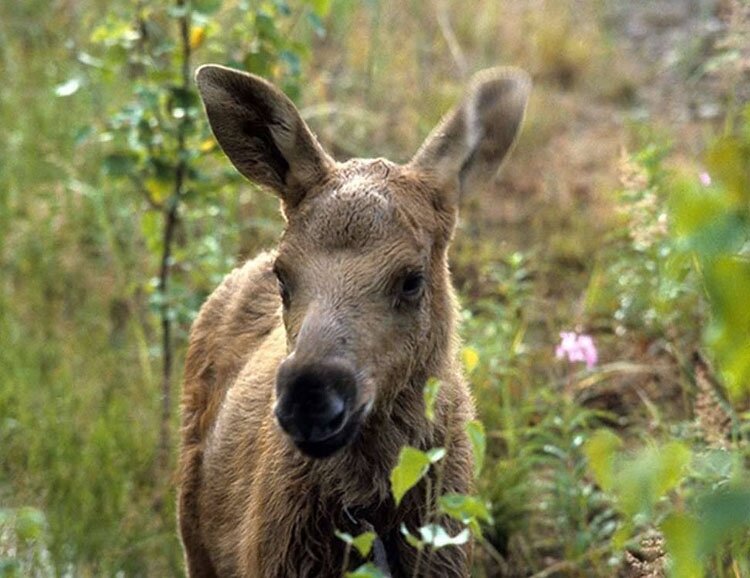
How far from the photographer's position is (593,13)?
1095 centimetres

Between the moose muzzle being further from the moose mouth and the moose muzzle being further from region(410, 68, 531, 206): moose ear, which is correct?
region(410, 68, 531, 206): moose ear

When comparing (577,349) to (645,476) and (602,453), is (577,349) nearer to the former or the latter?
(602,453)

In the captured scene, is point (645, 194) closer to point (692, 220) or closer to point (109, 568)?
point (109, 568)

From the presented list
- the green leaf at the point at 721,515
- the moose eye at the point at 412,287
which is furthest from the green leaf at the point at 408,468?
the green leaf at the point at 721,515

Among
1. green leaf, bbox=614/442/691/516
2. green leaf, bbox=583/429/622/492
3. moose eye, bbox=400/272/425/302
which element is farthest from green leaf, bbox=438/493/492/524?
moose eye, bbox=400/272/425/302

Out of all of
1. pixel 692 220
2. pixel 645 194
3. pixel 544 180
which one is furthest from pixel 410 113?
pixel 692 220

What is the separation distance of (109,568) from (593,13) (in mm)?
6332

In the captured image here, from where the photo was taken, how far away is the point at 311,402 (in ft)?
12.0

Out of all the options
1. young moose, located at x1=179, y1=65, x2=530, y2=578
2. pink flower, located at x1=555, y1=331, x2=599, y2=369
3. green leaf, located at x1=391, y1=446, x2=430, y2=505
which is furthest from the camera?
pink flower, located at x1=555, y1=331, x2=599, y2=369

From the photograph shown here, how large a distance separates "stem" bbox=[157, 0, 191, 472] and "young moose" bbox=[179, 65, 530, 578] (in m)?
1.53

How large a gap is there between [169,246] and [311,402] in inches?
137

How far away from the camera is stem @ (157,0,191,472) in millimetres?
6641

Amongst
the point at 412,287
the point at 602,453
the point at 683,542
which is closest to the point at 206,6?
the point at 412,287

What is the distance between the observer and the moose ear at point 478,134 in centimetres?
471
